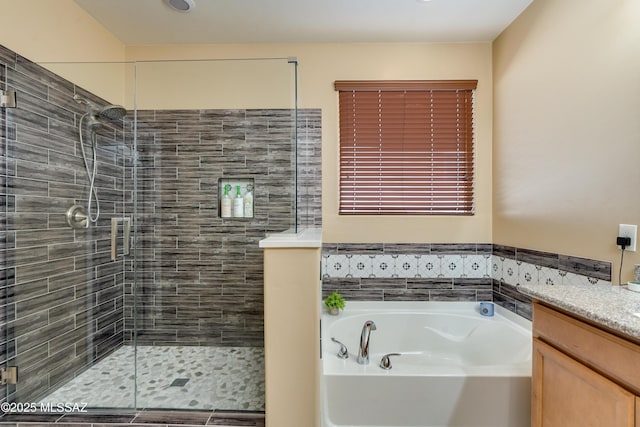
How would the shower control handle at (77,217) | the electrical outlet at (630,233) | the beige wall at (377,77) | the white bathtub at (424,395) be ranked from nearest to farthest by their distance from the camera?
the electrical outlet at (630,233), the white bathtub at (424,395), the shower control handle at (77,217), the beige wall at (377,77)

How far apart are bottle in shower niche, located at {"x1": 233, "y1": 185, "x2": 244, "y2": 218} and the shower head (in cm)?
90

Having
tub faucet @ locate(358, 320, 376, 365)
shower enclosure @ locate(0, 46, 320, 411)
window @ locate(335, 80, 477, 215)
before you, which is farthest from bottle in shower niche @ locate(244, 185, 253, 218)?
tub faucet @ locate(358, 320, 376, 365)

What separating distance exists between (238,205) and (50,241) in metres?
1.07

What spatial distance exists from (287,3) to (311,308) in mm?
1842

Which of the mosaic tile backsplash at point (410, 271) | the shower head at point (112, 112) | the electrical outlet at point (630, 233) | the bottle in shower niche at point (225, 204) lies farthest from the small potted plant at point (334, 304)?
the shower head at point (112, 112)

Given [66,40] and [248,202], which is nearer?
[66,40]

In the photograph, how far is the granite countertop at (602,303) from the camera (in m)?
0.82

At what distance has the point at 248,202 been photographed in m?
2.19

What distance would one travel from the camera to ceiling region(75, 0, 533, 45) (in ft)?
6.20

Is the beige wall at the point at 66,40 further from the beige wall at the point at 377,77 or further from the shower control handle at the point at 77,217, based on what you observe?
the shower control handle at the point at 77,217

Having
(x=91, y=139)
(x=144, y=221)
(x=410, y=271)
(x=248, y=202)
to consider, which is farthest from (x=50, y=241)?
(x=410, y=271)

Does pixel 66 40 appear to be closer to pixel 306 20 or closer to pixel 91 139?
pixel 91 139

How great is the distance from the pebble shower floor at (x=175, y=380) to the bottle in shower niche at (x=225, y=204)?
0.94 metres

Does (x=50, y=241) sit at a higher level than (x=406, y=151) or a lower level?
lower
